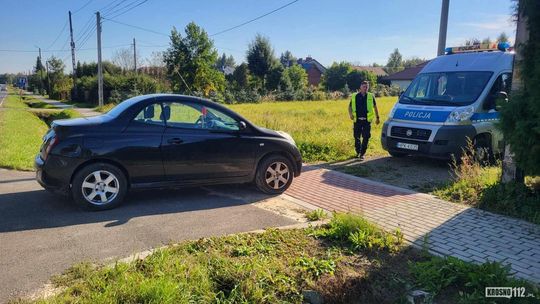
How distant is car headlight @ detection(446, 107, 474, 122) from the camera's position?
8789mm

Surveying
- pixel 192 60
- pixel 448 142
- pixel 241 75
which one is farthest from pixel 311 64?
pixel 448 142

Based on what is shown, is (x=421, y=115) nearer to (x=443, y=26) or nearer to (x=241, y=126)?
(x=443, y=26)

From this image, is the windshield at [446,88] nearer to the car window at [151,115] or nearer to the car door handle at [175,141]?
the car door handle at [175,141]

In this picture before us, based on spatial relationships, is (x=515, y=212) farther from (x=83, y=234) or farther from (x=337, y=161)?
(x=83, y=234)

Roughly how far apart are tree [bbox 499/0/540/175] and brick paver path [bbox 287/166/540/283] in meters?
0.89

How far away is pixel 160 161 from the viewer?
20.6 feet

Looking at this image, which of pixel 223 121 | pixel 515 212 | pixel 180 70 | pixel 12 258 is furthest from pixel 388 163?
pixel 180 70

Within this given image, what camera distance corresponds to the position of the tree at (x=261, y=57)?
48469mm

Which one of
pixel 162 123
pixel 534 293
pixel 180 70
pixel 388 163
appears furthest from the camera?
Answer: pixel 180 70

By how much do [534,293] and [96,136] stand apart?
5.36m

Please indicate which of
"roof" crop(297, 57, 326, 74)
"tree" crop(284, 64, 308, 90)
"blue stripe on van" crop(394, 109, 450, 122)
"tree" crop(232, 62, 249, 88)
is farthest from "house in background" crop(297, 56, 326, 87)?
"blue stripe on van" crop(394, 109, 450, 122)

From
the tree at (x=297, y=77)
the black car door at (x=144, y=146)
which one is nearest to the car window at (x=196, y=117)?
the black car door at (x=144, y=146)

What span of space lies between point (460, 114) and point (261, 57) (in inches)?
1622

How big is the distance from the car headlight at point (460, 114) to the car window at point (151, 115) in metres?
5.79
